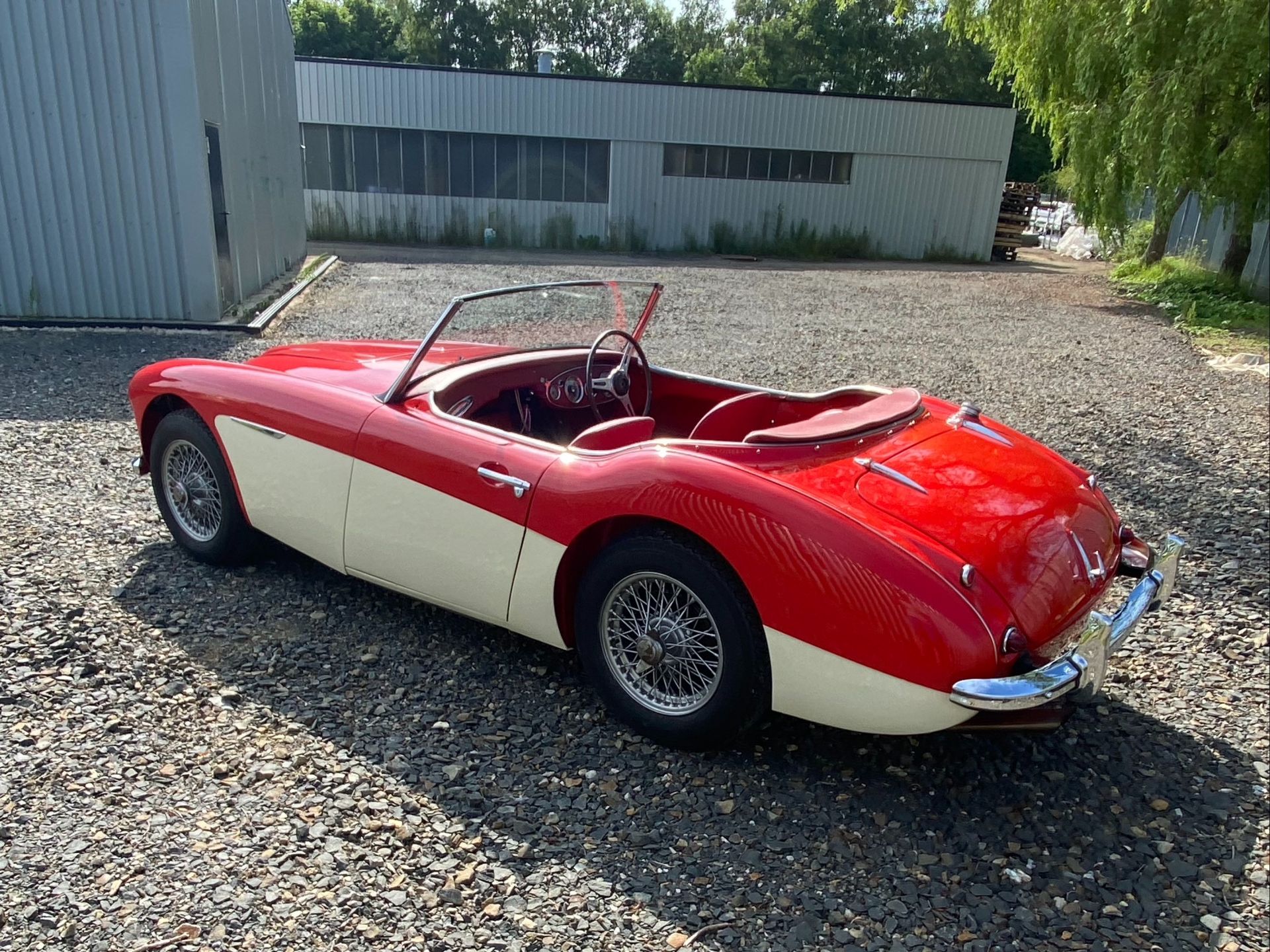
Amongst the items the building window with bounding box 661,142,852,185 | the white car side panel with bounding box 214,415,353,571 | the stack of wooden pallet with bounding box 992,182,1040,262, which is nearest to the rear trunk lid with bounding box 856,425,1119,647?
the white car side panel with bounding box 214,415,353,571

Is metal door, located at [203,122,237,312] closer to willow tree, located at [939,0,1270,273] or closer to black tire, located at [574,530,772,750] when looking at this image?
black tire, located at [574,530,772,750]

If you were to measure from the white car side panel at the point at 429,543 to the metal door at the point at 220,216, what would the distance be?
7.23 m

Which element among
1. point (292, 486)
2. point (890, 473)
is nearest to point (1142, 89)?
point (890, 473)

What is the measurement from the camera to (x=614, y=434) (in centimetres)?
324

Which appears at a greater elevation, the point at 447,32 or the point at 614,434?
the point at 447,32

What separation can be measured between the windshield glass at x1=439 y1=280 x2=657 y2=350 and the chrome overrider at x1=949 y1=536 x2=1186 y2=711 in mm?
2261

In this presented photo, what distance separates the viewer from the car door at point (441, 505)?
3027 mm

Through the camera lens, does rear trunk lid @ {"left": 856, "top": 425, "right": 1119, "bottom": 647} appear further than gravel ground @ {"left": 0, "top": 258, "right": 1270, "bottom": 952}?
Yes

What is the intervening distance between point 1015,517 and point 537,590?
152 centimetres

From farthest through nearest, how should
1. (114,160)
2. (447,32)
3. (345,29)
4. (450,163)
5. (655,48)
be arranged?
(655,48)
(447,32)
(345,29)
(450,163)
(114,160)

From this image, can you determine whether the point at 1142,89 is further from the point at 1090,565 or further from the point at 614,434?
the point at 614,434

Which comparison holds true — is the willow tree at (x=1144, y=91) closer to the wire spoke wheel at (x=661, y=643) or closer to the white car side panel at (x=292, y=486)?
the wire spoke wheel at (x=661, y=643)

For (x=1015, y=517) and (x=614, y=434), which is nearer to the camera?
(x=1015, y=517)

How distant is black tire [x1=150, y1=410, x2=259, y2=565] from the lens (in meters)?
3.77
